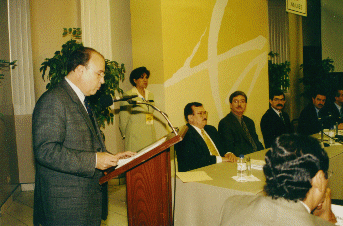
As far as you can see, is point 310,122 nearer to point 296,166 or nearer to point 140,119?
point 140,119

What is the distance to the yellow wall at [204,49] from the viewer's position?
4082 millimetres

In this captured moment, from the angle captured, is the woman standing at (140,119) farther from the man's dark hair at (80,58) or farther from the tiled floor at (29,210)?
the man's dark hair at (80,58)

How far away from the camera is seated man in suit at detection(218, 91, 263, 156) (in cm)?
369

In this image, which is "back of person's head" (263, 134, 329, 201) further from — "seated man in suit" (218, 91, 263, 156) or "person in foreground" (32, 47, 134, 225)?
"seated man in suit" (218, 91, 263, 156)

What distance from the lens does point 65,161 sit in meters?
1.50

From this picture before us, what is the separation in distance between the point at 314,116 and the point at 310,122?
0.46 feet

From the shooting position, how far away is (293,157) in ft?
3.49

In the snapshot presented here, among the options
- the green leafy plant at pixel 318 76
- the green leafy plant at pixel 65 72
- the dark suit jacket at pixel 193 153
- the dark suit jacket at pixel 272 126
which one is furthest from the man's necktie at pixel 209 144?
the green leafy plant at pixel 318 76

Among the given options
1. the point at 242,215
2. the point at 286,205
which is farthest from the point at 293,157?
the point at 242,215

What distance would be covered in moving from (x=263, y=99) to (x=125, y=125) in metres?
2.82

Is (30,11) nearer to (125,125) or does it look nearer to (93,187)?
(125,125)

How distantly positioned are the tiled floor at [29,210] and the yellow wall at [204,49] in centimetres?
136

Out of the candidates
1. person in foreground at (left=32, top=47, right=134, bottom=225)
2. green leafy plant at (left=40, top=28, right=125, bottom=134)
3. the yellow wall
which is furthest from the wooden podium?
the yellow wall

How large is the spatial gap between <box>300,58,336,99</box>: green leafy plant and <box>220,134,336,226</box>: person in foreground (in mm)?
6966
